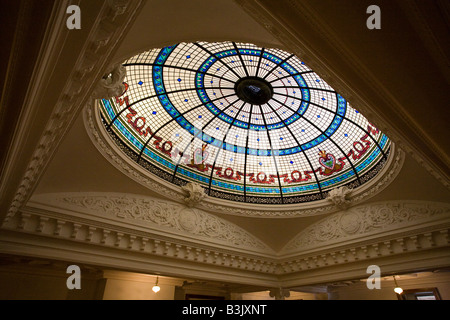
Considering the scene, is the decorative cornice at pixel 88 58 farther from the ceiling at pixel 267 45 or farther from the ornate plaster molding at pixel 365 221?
the ornate plaster molding at pixel 365 221

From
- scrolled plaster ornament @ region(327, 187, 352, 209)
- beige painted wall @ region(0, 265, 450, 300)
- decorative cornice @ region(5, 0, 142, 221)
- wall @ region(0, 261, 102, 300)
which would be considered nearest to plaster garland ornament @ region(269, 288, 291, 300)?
beige painted wall @ region(0, 265, 450, 300)

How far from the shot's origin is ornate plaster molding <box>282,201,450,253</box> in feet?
27.3

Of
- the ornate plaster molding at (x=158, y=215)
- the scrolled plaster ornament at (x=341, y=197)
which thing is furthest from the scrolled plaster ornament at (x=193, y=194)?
the scrolled plaster ornament at (x=341, y=197)

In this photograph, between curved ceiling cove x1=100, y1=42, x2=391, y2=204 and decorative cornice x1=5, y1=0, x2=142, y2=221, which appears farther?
curved ceiling cove x1=100, y1=42, x2=391, y2=204

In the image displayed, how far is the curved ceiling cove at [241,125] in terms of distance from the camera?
791 cm

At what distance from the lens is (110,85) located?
4.32 meters

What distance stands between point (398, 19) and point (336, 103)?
699 centimetres

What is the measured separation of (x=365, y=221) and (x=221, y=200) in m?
5.62

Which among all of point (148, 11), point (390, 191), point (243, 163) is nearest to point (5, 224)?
point (148, 11)

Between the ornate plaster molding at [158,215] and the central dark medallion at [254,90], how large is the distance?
4.84m

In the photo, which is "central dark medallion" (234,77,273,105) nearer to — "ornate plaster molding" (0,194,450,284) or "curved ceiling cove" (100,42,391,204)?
"curved ceiling cove" (100,42,391,204)

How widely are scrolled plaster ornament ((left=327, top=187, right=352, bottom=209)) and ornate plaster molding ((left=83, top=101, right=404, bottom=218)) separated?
9 cm
